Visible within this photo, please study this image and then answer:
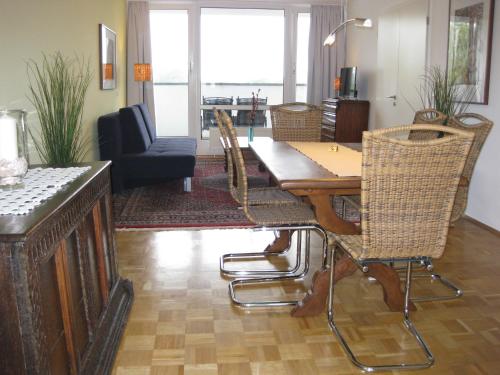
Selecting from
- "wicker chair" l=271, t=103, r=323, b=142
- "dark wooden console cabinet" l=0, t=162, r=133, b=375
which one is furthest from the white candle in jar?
"wicker chair" l=271, t=103, r=323, b=142

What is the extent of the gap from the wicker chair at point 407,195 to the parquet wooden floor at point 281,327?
15 centimetres

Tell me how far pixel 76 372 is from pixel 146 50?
6336mm

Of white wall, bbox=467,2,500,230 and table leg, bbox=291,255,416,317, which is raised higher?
white wall, bbox=467,2,500,230

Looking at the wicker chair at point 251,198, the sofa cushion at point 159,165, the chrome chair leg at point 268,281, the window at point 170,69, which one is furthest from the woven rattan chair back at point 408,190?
the window at point 170,69

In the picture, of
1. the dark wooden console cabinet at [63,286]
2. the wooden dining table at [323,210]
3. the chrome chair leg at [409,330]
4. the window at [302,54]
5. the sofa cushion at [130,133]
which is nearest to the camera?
the dark wooden console cabinet at [63,286]

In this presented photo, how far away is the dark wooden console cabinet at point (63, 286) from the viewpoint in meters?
1.32

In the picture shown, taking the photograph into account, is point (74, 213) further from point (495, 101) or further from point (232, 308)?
point (495, 101)

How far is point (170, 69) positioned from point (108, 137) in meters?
2.98

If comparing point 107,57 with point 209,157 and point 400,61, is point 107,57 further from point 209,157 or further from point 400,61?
point 400,61

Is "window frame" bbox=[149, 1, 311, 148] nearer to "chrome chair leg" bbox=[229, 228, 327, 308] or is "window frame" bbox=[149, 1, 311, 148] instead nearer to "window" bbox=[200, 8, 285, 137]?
"window" bbox=[200, 8, 285, 137]

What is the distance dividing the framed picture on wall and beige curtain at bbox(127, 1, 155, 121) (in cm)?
104

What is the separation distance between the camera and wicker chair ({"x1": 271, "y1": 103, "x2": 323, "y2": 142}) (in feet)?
13.8

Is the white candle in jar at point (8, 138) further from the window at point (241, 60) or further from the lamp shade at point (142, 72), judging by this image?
the window at point (241, 60)

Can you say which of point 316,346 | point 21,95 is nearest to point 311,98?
point 21,95
